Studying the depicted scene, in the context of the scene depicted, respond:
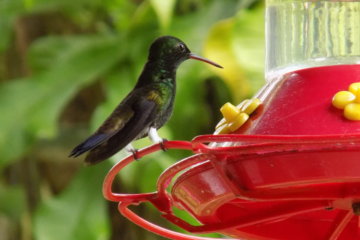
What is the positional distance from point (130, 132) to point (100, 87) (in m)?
3.62

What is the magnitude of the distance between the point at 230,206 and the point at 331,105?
411mm

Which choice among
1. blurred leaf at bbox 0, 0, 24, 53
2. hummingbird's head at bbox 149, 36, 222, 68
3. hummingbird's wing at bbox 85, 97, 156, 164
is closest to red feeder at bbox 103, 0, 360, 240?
hummingbird's wing at bbox 85, 97, 156, 164

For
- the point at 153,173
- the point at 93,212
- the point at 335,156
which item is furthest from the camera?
the point at 93,212

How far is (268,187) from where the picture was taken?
2256mm

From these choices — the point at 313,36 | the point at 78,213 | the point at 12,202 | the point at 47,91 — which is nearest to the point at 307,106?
the point at 313,36

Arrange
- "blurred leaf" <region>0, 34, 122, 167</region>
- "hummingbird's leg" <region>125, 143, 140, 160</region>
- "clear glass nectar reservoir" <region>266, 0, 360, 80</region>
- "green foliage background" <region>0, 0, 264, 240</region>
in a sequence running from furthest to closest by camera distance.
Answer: "blurred leaf" <region>0, 34, 122, 167</region> < "green foliage background" <region>0, 0, 264, 240</region> < "clear glass nectar reservoir" <region>266, 0, 360, 80</region> < "hummingbird's leg" <region>125, 143, 140, 160</region>

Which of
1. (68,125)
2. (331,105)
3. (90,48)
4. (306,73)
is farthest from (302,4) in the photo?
(68,125)

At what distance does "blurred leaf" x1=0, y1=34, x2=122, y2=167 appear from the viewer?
5.09 metres

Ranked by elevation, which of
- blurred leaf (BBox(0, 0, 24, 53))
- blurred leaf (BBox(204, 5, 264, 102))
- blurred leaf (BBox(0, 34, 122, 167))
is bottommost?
blurred leaf (BBox(0, 34, 122, 167))

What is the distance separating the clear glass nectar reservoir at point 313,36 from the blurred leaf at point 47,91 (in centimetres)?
218

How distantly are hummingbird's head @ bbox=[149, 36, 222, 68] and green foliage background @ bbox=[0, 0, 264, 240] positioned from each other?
1.66 metres

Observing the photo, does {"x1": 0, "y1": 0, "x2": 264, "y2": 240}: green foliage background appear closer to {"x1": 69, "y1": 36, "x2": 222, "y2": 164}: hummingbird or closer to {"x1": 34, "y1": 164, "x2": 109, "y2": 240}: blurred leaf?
{"x1": 34, "y1": 164, "x2": 109, "y2": 240}: blurred leaf

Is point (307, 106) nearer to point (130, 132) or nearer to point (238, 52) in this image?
point (130, 132)

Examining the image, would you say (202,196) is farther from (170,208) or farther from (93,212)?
(93,212)
